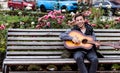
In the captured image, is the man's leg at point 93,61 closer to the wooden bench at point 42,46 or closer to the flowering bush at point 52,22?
the wooden bench at point 42,46

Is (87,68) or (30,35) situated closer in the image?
(87,68)

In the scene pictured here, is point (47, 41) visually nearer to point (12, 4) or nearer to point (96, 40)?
point (96, 40)

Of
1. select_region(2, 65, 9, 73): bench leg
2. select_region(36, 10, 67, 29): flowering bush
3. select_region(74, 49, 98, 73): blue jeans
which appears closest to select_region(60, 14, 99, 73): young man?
select_region(74, 49, 98, 73): blue jeans

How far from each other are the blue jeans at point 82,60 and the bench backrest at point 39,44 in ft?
1.53

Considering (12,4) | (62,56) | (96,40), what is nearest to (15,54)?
(62,56)

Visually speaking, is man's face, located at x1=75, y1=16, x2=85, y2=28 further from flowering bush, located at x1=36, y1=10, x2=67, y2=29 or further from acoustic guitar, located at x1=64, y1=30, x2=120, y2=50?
flowering bush, located at x1=36, y1=10, x2=67, y2=29

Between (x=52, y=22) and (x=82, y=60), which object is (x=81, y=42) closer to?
(x=82, y=60)

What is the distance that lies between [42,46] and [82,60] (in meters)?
0.85

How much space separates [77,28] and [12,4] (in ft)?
87.4

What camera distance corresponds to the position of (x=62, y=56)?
22.3ft

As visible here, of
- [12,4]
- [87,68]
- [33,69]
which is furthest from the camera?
[12,4]

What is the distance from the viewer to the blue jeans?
6.39m

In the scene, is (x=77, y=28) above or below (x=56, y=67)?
above

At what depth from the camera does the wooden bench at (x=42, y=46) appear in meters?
6.77
